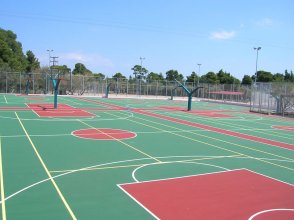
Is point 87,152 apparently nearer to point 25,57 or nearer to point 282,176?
point 282,176

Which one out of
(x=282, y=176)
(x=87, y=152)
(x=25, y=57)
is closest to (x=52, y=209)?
(x=87, y=152)

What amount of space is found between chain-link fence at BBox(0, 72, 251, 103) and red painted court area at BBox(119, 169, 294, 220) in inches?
1565

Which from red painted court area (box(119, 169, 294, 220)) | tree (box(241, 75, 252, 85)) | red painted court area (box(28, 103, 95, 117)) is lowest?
red painted court area (box(119, 169, 294, 220))

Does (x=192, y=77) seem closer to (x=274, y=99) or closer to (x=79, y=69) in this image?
(x=79, y=69)

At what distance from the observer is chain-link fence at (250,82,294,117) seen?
1300 inches

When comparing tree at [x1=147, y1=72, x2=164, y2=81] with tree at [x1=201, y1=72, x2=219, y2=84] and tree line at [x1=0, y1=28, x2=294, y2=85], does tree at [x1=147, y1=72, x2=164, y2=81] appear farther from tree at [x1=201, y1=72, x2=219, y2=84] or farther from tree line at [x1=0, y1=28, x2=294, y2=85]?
tree at [x1=201, y1=72, x2=219, y2=84]

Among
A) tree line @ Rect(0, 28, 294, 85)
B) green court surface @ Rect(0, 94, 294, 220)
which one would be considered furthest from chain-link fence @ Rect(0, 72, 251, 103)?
green court surface @ Rect(0, 94, 294, 220)

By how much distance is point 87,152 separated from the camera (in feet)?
38.0

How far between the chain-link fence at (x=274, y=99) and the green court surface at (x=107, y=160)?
1507 cm

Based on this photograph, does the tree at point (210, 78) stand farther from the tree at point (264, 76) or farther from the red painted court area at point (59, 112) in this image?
the red painted court area at point (59, 112)

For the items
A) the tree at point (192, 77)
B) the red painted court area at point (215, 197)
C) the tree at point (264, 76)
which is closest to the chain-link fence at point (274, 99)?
the red painted court area at point (215, 197)

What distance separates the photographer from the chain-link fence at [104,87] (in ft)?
162

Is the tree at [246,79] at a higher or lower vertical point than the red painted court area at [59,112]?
higher

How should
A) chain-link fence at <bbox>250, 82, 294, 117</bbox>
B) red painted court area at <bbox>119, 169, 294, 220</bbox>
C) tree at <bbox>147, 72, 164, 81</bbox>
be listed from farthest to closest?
1. tree at <bbox>147, 72, 164, 81</bbox>
2. chain-link fence at <bbox>250, 82, 294, 117</bbox>
3. red painted court area at <bbox>119, 169, 294, 220</bbox>
